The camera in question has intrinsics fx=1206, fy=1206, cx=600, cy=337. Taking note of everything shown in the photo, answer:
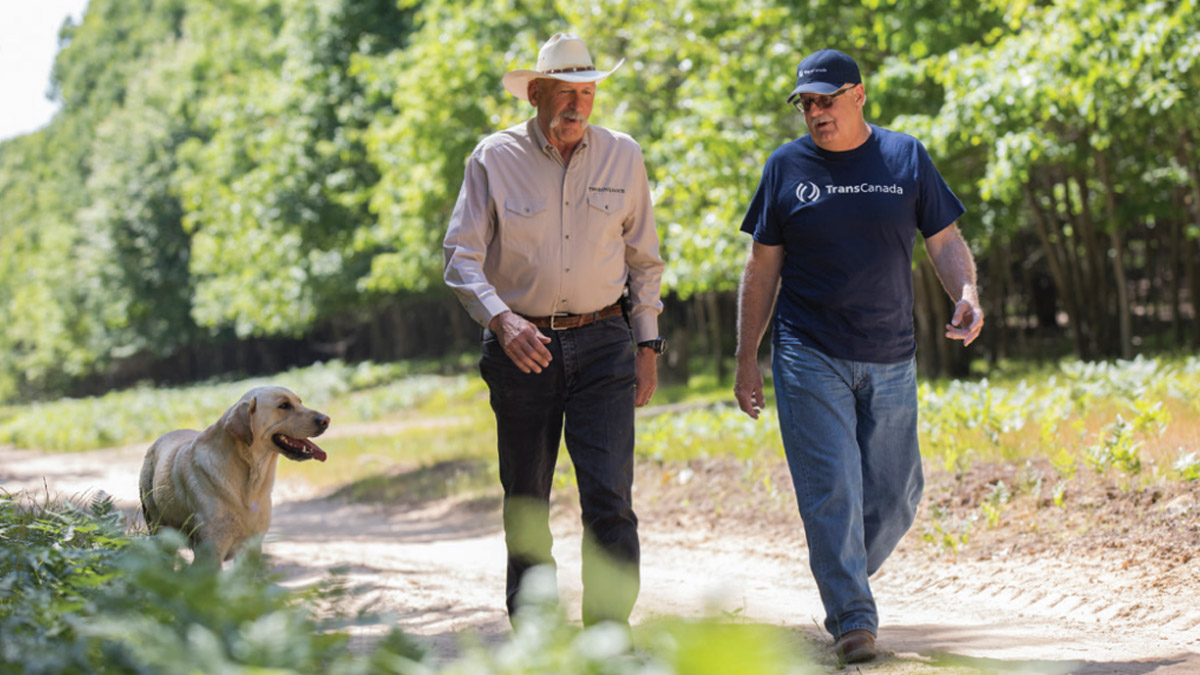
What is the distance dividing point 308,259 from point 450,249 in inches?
1259

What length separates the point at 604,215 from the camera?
5.14 m

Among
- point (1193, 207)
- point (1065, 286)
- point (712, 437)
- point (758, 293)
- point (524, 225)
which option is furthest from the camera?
point (1065, 286)

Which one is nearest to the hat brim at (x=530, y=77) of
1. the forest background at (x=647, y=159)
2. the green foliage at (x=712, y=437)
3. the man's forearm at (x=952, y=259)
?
the man's forearm at (x=952, y=259)

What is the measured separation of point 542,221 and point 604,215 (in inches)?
10.8

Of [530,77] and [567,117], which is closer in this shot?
[567,117]

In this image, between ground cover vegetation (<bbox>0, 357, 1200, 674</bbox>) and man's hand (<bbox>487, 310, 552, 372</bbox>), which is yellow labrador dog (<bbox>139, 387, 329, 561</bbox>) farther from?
man's hand (<bbox>487, 310, 552, 372</bbox>)

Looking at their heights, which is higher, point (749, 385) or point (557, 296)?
point (557, 296)

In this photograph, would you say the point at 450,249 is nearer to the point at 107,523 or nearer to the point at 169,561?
the point at 107,523

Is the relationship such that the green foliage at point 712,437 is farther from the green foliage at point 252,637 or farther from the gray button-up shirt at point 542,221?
the green foliage at point 252,637

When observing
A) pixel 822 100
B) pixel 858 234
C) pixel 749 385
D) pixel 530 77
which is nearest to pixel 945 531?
pixel 749 385

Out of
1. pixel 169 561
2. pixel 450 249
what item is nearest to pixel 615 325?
pixel 450 249

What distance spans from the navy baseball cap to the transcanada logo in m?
0.39

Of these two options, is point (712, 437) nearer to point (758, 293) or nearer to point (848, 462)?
point (758, 293)

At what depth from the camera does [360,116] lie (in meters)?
32.9
